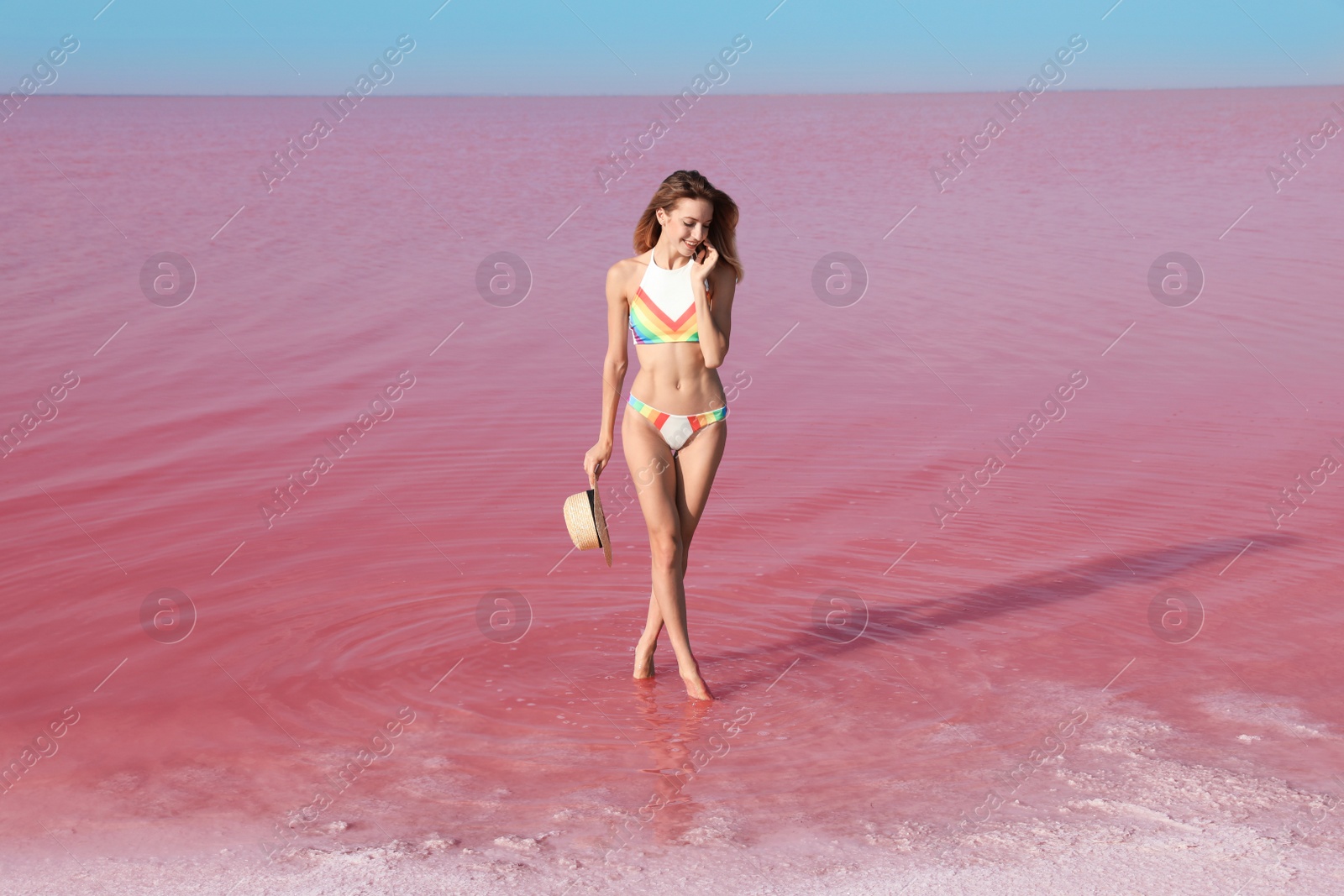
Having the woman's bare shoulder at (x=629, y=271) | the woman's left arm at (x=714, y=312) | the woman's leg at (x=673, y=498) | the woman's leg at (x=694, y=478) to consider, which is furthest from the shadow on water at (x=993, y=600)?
the woman's bare shoulder at (x=629, y=271)

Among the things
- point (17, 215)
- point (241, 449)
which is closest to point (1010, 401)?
point (241, 449)

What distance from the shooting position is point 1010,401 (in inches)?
392

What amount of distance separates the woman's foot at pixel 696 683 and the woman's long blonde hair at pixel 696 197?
1.49 metres

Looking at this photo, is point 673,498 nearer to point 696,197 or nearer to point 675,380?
point 675,380

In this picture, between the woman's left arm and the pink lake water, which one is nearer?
the pink lake water

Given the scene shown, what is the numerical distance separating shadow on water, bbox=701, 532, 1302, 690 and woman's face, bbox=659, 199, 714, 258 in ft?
5.83

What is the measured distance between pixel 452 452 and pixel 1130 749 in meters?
5.03

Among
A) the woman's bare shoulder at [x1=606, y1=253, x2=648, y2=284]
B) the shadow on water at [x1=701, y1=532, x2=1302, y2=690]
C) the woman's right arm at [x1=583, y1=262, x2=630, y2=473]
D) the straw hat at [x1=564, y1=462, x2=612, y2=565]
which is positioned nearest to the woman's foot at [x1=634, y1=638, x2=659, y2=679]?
the shadow on water at [x1=701, y1=532, x2=1302, y2=690]

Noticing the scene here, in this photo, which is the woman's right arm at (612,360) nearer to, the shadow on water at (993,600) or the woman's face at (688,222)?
the woman's face at (688,222)

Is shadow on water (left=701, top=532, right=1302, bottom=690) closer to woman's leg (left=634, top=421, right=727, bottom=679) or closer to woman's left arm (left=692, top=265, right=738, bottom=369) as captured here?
woman's leg (left=634, top=421, right=727, bottom=679)

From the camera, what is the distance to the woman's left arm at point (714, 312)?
4.71 m

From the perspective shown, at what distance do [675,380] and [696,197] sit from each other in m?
0.64

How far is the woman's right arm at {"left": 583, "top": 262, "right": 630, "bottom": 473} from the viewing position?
4.86 meters

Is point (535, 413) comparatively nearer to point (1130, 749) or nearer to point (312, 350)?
point (312, 350)
